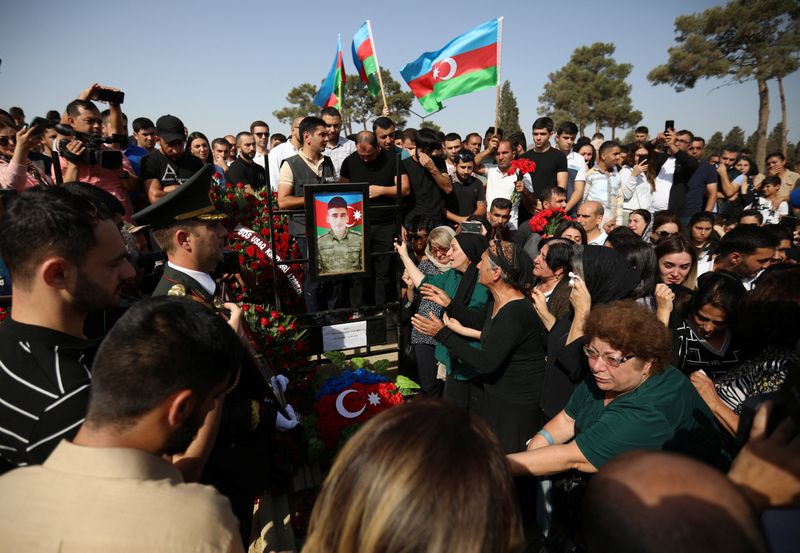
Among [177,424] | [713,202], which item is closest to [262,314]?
[177,424]

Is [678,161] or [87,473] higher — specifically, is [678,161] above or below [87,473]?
above

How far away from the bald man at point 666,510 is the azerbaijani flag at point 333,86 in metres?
8.58

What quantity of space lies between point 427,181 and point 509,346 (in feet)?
11.4

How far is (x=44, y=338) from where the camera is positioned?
1.73 meters

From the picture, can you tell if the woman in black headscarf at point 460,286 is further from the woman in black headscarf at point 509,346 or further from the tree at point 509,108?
the tree at point 509,108

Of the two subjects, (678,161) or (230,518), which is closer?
(230,518)

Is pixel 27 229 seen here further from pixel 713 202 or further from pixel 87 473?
pixel 713 202

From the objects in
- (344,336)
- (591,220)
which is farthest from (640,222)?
(344,336)

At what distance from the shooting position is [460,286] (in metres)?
4.09

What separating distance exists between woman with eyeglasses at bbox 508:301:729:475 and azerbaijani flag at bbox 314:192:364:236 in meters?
2.23

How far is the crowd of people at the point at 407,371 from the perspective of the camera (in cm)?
105

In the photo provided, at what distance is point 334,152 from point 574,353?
4165 mm

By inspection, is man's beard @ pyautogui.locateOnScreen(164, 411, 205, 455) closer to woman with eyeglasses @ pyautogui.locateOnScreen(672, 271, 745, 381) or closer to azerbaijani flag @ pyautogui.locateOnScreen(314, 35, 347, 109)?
woman with eyeglasses @ pyautogui.locateOnScreen(672, 271, 745, 381)

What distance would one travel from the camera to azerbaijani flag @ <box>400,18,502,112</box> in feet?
23.2
